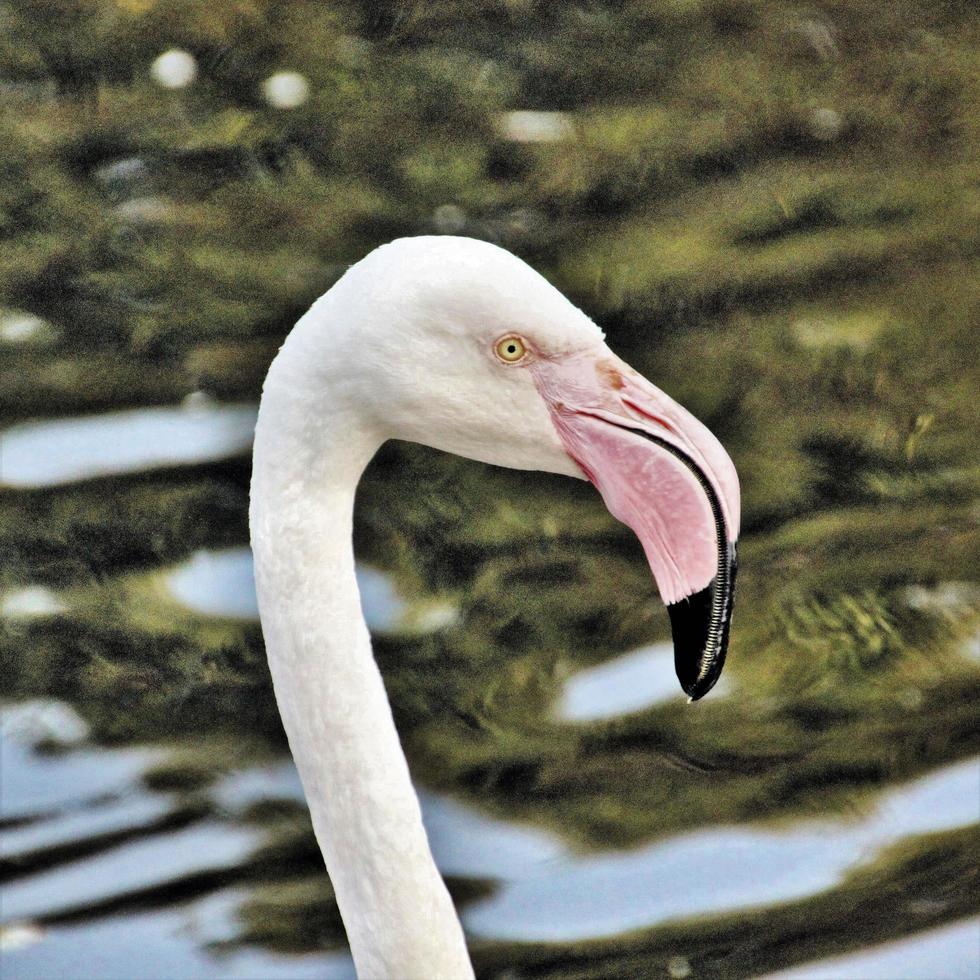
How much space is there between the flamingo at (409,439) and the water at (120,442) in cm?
208

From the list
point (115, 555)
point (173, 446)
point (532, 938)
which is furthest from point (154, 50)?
point (532, 938)

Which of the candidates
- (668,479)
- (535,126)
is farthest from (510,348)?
(535,126)

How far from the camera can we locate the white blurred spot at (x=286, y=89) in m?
5.06

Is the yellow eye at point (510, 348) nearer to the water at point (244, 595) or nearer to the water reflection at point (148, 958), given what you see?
the water reflection at point (148, 958)

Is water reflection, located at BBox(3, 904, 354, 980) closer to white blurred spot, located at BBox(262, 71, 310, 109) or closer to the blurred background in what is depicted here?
the blurred background

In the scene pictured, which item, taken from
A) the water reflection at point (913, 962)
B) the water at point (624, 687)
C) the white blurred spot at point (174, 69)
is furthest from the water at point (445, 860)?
the white blurred spot at point (174, 69)

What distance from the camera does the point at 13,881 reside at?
125 inches

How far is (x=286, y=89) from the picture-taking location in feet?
16.7

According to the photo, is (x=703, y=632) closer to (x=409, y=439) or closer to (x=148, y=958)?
(x=409, y=439)

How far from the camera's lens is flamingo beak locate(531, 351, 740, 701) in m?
2.03

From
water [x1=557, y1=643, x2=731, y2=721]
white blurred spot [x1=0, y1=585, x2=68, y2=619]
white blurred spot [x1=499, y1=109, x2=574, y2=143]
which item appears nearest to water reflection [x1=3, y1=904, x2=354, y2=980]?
water [x1=557, y1=643, x2=731, y2=721]

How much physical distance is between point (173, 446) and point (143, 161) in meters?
1.12

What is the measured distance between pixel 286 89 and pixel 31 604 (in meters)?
1.98

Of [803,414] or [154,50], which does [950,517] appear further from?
[154,50]
